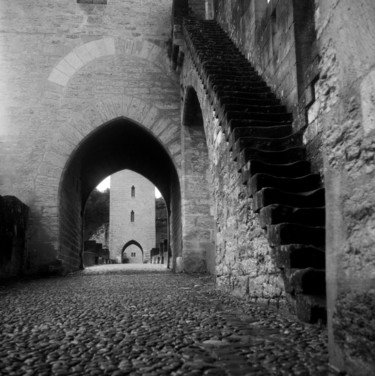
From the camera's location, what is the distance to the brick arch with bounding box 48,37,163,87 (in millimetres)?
10672

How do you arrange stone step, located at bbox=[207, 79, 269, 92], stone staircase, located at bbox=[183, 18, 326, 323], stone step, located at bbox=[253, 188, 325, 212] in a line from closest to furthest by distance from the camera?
stone staircase, located at bbox=[183, 18, 326, 323] < stone step, located at bbox=[253, 188, 325, 212] < stone step, located at bbox=[207, 79, 269, 92]

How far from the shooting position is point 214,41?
8.57m

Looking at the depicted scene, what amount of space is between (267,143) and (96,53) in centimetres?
728

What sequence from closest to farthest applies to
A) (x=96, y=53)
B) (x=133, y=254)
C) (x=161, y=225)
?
(x=96, y=53) < (x=133, y=254) < (x=161, y=225)

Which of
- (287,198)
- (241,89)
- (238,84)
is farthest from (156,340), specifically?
(238,84)

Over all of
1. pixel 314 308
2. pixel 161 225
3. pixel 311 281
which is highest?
pixel 161 225

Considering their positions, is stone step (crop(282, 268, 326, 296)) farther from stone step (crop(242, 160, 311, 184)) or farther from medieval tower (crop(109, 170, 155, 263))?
medieval tower (crop(109, 170, 155, 263))

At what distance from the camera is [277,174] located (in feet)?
14.4

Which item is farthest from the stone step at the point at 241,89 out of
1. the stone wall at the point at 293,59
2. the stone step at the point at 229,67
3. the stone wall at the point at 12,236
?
the stone wall at the point at 12,236

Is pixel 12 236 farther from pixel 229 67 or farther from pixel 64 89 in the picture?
pixel 229 67

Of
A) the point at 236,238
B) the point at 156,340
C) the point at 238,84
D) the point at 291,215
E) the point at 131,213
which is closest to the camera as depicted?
the point at 156,340

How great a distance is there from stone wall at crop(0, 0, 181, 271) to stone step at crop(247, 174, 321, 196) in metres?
6.43

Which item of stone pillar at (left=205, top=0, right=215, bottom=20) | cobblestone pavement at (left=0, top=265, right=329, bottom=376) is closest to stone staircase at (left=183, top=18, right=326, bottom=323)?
cobblestone pavement at (left=0, top=265, right=329, bottom=376)

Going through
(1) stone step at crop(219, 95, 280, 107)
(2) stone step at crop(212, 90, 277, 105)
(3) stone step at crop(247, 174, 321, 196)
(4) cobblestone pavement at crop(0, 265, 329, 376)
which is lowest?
(4) cobblestone pavement at crop(0, 265, 329, 376)
